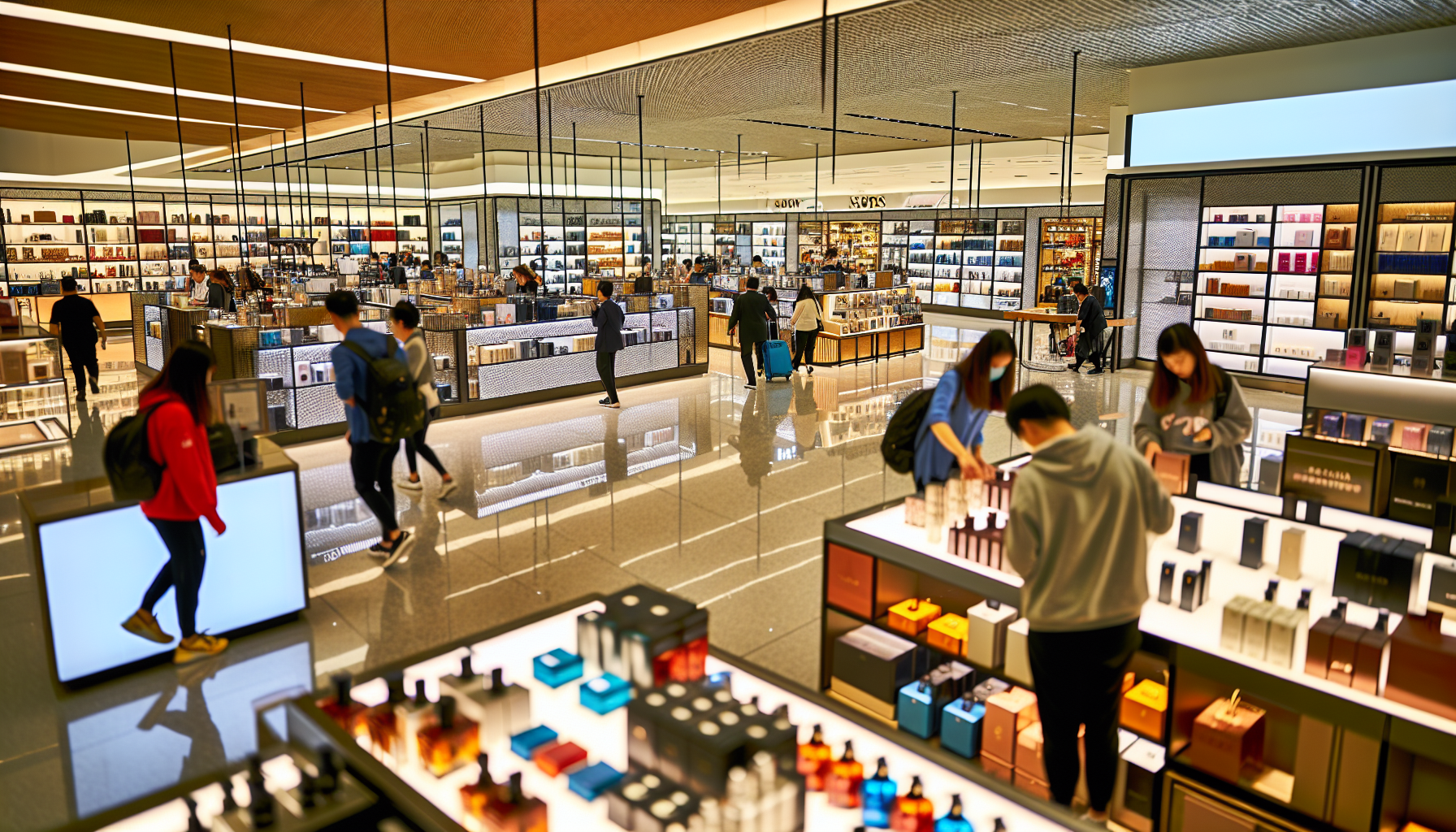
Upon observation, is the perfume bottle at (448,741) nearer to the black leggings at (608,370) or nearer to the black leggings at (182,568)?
the black leggings at (182,568)

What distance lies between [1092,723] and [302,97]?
1194 cm

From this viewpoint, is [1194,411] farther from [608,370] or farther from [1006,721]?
[608,370]

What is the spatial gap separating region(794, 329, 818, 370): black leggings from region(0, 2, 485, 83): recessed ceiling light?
5.95 metres

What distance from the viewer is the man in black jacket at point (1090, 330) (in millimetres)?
12328

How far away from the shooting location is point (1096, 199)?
737 inches

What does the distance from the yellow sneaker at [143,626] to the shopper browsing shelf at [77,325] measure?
7.38m

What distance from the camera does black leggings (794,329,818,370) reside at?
42.1 feet

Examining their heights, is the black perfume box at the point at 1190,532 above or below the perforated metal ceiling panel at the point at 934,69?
below

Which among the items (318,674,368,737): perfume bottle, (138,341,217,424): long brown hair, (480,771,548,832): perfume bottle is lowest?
(480,771,548,832): perfume bottle

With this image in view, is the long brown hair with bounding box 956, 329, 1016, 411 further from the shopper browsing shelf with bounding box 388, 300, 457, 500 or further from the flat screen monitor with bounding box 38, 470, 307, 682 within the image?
the shopper browsing shelf with bounding box 388, 300, 457, 500

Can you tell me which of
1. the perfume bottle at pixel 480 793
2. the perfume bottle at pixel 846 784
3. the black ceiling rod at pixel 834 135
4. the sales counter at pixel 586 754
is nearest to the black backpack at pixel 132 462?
the sales counter at pixel 586 754

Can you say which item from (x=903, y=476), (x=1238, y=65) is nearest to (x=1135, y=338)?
(x=1238, y=65)

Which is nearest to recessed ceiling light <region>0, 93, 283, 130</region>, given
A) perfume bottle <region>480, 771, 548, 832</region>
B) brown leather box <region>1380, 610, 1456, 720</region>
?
perfume bottle <region>480, 771, 548, 832</region>

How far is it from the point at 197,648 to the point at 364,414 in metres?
1.59
